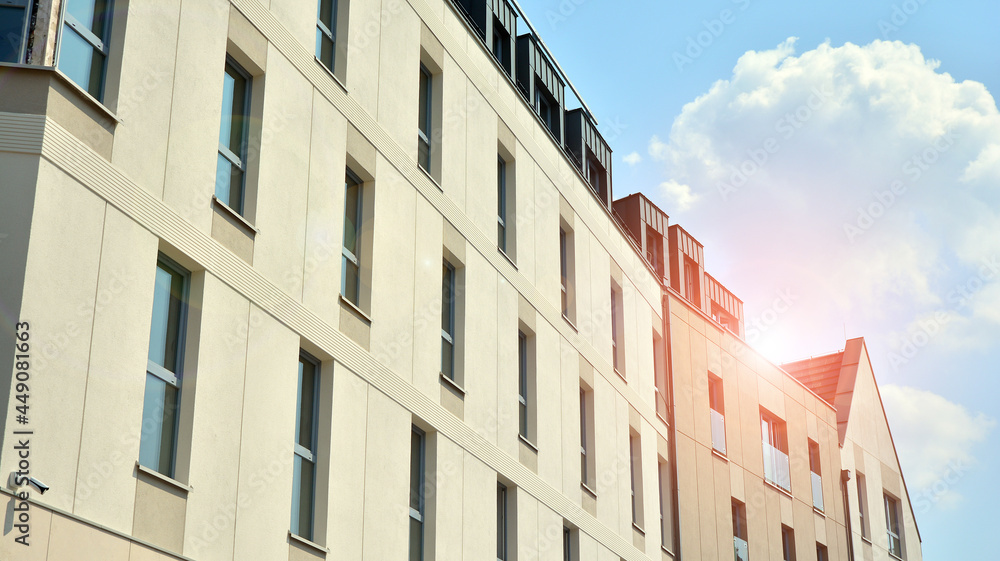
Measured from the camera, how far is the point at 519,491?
20500mm

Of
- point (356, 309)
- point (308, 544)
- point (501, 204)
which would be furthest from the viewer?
point (501, 204)

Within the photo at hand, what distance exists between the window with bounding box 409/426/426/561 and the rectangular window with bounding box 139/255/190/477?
18.3 feet

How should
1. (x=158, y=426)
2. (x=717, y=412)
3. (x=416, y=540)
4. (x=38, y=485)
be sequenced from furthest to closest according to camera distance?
1. (x=717, y=412)
2. (x=416, y=540)
3. (x=158, y=426)
4. (x=38, y=485)

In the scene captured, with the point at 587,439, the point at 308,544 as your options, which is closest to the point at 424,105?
the point at 587,439

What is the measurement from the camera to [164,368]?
1240 centimetres

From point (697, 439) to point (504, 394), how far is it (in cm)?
1105

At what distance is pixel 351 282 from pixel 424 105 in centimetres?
493

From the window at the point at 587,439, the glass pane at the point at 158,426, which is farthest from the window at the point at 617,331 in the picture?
the glass pane at the point at 158,426

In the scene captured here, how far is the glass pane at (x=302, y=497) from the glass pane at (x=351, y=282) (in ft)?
9.37

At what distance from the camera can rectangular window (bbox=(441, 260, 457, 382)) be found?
1903cm

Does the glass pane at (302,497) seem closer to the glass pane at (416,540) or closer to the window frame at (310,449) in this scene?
the window frame at (310,449)

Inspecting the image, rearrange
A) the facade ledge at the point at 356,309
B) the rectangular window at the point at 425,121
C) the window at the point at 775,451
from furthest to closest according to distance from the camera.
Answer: the window at the point at 775,451 → the rectangular window at the point at 425,121 → the facade ledge at the point at 356,309

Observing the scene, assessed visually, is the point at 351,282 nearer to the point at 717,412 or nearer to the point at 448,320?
the point at 448,320

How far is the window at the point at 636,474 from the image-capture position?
26766 mm
